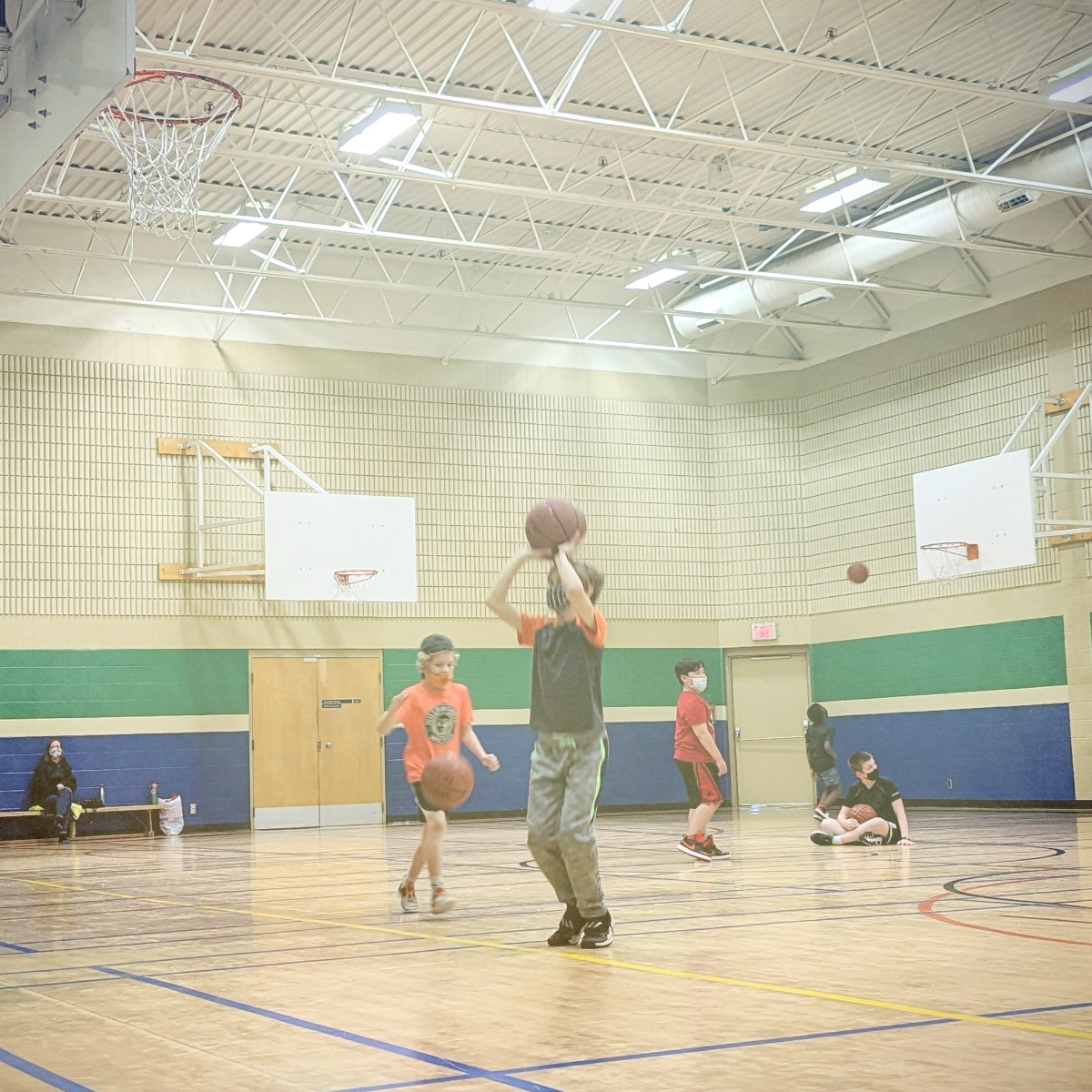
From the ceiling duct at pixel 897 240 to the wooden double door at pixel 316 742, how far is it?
8941mm

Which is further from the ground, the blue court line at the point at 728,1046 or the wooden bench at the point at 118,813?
the blue court line at the point at 728,1046

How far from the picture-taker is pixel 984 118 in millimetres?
20344

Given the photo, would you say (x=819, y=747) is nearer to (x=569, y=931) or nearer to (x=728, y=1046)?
(x=569, y=931)

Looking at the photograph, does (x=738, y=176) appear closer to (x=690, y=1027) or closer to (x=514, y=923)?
(x=514, y=923)

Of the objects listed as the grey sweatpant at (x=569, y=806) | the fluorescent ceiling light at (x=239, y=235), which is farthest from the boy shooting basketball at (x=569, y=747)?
the fluorescent ceiling light at (x=239, y=235)

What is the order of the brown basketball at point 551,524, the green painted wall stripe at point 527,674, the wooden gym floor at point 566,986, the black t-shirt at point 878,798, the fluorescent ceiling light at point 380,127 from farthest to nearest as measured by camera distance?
1. the green painted wall stripe at point 527,674
2. the fluorescent ceiling light at point 380,127
3. the black t-shirt at point 878,798
4. the brown basketball at point 551,524
5. the wooden gym floor at point 566,986

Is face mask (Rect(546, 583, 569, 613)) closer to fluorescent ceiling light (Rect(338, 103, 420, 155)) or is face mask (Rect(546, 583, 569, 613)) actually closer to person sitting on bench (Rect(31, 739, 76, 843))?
fluorescent ceiling light (Rect(338, 103, 420, 155))

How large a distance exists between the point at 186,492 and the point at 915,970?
778 inches

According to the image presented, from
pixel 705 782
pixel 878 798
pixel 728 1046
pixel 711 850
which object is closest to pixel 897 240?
pixel 878 798

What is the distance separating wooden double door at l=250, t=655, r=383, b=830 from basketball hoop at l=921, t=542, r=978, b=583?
31.1 ft

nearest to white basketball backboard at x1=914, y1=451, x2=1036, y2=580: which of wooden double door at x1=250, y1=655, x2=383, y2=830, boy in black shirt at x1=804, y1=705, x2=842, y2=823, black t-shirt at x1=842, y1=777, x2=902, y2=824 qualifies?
boy in black shirt at x1=804, y1=705, x2=842, y2=823

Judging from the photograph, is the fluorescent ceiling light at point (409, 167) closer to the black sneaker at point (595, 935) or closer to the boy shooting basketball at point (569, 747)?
the boy shooting basketball at point (569, 747)

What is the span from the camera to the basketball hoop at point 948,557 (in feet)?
71.4

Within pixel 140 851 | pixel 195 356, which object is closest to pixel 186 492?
pixel 195 356
